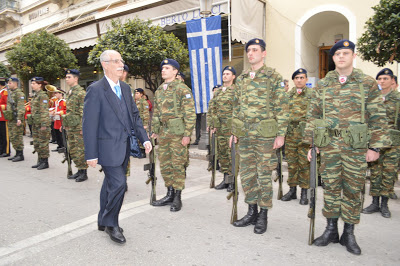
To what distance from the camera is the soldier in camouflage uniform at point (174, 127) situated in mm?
4473

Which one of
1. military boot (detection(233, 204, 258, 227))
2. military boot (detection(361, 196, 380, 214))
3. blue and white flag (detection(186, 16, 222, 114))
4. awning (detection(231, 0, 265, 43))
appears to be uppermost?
awning (detection(231, 0, 265, 43))

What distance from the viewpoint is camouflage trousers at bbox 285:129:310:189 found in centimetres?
475

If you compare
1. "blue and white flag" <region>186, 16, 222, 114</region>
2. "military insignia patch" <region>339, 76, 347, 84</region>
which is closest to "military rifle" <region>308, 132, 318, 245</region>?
"military insignia patch" <region>339, 76, 347, 84</region>

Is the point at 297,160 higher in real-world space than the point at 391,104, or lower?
lower

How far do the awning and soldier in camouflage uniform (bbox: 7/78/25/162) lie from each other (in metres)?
5.89

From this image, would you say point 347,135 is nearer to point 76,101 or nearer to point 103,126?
point 103,126

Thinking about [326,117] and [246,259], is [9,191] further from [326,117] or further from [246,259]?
[326,117]

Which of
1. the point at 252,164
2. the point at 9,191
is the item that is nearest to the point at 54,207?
the point at 9,191

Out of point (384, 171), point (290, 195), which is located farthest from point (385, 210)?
point (290, 195)

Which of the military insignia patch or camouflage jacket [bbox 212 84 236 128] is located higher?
the military insignia patch

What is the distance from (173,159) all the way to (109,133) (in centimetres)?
142

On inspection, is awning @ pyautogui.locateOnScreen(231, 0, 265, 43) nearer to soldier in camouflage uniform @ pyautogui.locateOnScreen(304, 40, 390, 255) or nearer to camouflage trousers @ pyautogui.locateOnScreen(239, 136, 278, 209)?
camouflage trousers @ pyautogui.locateOnScreen(239, 136, 278, 209)

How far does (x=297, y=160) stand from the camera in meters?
4.92

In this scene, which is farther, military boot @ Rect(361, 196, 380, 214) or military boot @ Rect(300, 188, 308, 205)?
military boot @ Rect(300, 188, 308, 205)
